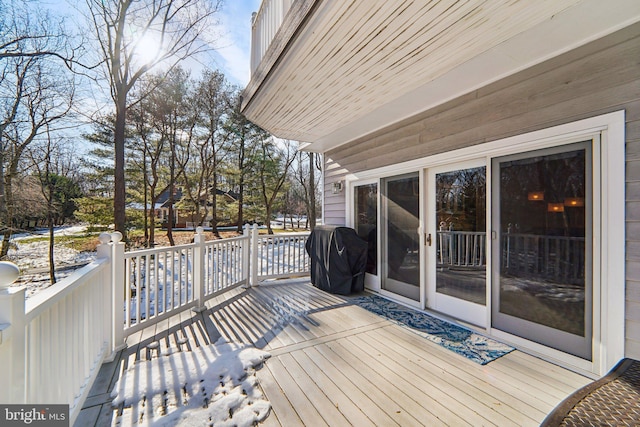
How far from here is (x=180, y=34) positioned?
6914 mm

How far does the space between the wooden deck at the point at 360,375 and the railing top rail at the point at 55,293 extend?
0.85 meters

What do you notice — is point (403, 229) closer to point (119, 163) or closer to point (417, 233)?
point (417, 233)

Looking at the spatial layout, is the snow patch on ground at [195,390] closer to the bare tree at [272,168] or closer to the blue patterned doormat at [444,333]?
the blue patterned doormat at [444,333]

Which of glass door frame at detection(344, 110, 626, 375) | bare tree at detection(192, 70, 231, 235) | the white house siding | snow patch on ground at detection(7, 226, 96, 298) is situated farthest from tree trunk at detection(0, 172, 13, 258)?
glass door frame at detection(344, 110, 626, 375)

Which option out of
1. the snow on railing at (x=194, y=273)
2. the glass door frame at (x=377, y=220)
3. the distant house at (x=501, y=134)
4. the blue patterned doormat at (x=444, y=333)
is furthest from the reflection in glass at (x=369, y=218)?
the snow on railing at (x=194, y=273)

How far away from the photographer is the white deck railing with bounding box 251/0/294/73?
2498 millimetres

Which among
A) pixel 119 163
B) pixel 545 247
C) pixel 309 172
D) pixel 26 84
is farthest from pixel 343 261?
pixel 309 172

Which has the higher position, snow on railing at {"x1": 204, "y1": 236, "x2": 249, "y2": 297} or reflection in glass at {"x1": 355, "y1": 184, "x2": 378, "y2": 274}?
reflection in glass at {"x1": 355, "y1": 184, "x2": 378, "y2": 274}

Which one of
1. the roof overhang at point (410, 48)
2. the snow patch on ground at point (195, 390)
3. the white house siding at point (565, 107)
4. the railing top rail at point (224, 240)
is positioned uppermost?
the roof overhang at point (410, 48)

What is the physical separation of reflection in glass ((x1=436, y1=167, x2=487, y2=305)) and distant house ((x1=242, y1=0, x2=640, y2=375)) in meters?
0.01

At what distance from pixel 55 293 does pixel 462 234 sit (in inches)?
136

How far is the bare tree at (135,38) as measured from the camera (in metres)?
6.05

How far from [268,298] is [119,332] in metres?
1.86

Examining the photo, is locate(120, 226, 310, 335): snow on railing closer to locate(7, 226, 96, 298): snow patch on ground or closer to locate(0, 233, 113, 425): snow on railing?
locate(0, 233, 113, 425): snow on railing
